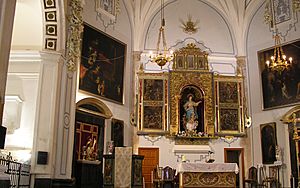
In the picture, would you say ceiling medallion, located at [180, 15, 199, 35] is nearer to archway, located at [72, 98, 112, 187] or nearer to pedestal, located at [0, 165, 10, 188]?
archway, located at [72, 98, 112, 187]

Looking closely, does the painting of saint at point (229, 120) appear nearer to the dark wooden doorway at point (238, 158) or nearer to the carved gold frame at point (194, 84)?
the carved gold frame at point (194, 84)

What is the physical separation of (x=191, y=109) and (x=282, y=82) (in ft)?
13.6

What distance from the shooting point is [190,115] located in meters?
17.0

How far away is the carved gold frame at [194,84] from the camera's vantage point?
16.8 meters

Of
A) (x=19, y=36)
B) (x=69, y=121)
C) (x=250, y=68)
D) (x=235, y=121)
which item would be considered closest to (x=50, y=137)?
(x=69, y=121)

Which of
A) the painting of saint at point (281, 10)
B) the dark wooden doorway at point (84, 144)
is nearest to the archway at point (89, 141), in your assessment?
the dark wooden doorway at point (84, 144)

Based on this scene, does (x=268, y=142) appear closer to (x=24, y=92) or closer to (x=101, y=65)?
(x=101, y=65)

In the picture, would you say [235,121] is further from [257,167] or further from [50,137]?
[50,137]

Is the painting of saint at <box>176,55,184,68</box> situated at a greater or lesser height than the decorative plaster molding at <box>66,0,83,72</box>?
greater

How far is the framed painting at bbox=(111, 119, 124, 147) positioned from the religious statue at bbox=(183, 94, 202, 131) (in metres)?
3.11

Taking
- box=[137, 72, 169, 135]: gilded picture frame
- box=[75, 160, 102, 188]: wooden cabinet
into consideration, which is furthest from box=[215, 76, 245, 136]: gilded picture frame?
box=[75, 160, 102, 188]: wooden cabinet

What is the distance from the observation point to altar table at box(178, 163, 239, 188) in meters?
12.8

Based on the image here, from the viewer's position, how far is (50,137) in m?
9.87

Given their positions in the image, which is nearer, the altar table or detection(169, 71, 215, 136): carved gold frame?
the altar table
